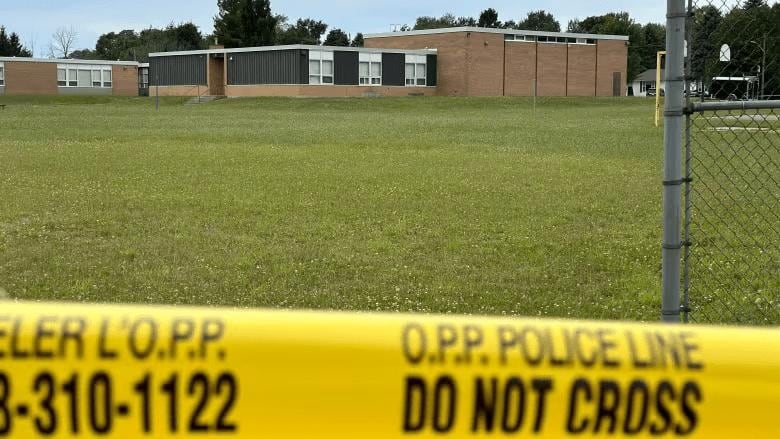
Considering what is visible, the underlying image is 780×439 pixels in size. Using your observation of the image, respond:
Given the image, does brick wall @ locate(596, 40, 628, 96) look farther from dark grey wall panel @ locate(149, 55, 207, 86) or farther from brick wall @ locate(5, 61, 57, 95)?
brick wall @ locate(5, 61, 57, 95)

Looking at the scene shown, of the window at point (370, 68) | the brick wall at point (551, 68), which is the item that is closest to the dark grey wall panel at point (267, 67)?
the window at point (370, 68)

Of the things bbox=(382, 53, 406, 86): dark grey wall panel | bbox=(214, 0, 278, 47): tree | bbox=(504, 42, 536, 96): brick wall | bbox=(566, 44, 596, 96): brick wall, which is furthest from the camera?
bbox=(214, 0, 278, 47): tree

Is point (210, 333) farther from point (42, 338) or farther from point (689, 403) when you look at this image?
point (689, 403)

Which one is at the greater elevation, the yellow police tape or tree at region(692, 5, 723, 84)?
tree at region(692, 5, 723, 84)

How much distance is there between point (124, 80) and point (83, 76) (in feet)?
12.2

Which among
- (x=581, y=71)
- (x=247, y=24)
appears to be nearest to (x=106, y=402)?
(x=581, y=71)

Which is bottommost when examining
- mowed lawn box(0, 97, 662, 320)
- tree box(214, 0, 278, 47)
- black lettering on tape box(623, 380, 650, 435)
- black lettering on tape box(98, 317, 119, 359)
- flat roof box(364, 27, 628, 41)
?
mowed lawn box(0, 97, 662, 320)

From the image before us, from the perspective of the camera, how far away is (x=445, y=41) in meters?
74.4

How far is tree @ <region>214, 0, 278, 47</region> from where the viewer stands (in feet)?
306

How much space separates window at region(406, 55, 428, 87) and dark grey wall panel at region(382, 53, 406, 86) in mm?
486

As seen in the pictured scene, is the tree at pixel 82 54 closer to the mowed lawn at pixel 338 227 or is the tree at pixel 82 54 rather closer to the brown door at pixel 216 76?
the brown door at pixel 216 76

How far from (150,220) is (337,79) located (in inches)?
2325

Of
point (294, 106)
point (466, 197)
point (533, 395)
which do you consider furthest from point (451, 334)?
point (294, 106)

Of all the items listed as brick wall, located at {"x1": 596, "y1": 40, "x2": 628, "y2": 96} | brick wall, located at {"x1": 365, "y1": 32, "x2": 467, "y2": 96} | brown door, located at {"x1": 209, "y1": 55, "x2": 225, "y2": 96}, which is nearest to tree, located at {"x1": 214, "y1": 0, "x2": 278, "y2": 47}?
brown door, located at {"x1": 209, "y1": 55, "x2": 225, "y2": 96}
